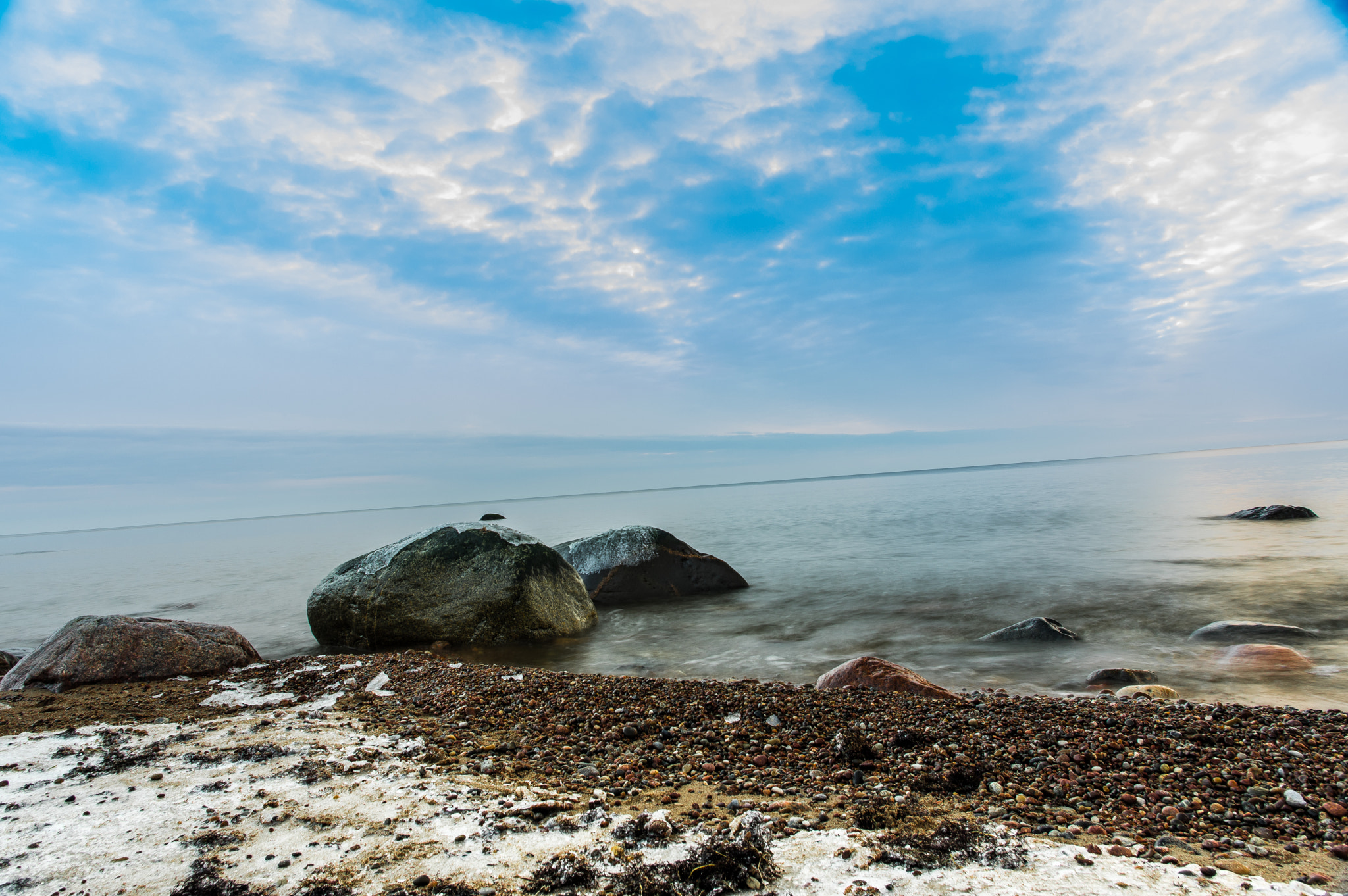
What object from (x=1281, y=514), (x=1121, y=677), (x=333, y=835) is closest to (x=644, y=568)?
(x=1121, y=677)

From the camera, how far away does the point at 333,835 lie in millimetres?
2629

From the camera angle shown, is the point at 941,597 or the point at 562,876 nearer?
the point at 562,876

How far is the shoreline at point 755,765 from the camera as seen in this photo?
2.54 meters

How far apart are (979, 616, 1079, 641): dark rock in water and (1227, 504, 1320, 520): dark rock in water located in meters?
16.6

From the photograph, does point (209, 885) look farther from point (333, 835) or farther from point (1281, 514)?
point (1281, 514)

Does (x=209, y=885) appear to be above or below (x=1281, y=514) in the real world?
above

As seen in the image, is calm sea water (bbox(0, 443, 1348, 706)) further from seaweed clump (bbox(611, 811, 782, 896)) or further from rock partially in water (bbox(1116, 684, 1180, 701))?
seaweed clump (bbox(611, 811, 782, 896))

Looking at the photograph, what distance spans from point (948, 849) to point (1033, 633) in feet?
20.3

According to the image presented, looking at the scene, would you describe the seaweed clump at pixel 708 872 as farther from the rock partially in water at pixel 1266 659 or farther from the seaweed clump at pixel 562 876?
the rock partially in water at pixel 1266 659

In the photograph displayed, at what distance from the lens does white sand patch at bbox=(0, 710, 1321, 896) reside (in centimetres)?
225

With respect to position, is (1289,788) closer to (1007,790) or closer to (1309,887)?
(1309,887)

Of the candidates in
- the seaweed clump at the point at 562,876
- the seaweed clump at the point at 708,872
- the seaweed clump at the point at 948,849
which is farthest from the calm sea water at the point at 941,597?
the seaweed clump at the point at 562,876

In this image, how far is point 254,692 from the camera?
566cm

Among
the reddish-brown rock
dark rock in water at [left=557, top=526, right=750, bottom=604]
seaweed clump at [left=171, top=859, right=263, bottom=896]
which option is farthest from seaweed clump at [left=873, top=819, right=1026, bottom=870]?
dark rock in water at [left=557, top=526, right=750, bottom=604]
